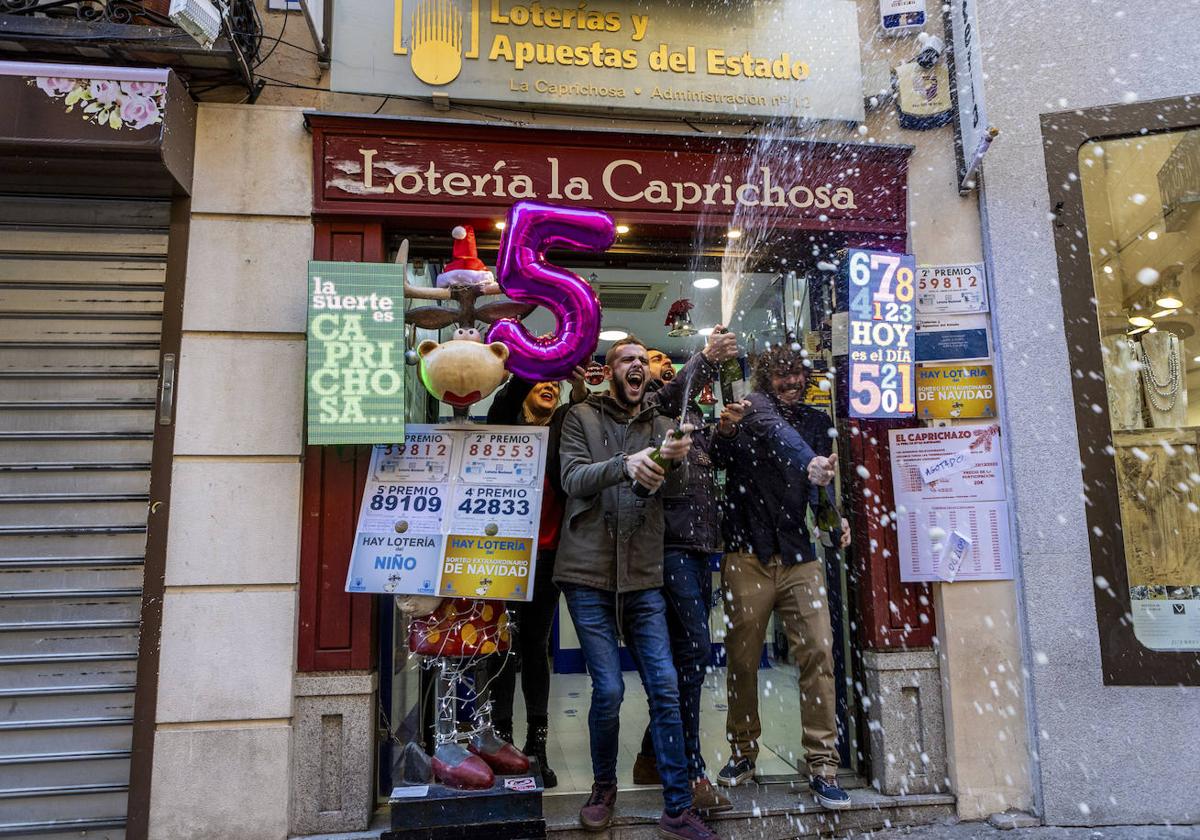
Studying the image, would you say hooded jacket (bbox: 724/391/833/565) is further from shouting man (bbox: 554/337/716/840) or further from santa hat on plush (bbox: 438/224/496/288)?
santa hat on plush (bbox: 438/224/496/288)

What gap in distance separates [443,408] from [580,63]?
250cm

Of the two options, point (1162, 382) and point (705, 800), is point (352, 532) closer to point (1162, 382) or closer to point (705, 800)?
point (705, 800)

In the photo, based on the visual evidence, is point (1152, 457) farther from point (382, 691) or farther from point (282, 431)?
point (282, 431)

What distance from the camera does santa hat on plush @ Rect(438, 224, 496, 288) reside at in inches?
166

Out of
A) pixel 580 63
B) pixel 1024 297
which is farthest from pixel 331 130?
pixel 1024 297

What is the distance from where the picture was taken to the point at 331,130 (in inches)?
182

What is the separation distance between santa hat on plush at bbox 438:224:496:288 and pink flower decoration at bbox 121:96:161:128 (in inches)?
65.9

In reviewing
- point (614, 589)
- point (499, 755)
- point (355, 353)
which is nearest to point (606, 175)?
point (355, 353)

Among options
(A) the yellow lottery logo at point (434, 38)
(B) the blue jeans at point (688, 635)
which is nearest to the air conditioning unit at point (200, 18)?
(A) the yellow lottery logo at point (434, 38)

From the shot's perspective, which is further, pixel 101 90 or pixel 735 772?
pixel 735 772

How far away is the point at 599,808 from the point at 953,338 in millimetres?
3475

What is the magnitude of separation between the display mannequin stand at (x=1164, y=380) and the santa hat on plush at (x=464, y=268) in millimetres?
4294

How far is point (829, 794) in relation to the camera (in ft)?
14.2

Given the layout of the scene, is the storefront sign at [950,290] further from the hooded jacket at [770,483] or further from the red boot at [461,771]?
the red boot at [461,771]
